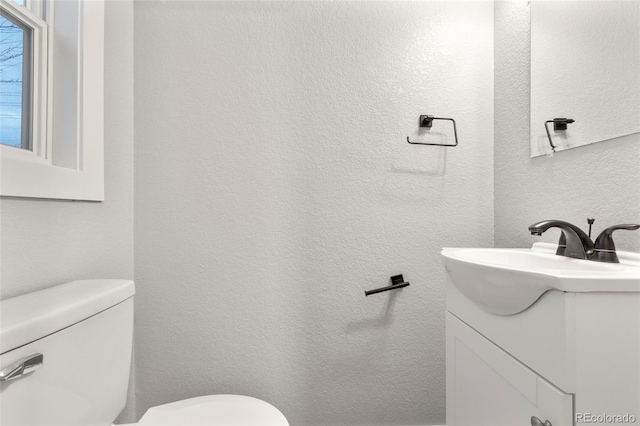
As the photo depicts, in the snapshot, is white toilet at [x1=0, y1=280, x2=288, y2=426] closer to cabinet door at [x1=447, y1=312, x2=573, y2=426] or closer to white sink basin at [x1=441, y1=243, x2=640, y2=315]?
cabinet door at [x1=447, y1=312, x2=573, y2=426]

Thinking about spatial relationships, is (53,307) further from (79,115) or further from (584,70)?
(584,70)

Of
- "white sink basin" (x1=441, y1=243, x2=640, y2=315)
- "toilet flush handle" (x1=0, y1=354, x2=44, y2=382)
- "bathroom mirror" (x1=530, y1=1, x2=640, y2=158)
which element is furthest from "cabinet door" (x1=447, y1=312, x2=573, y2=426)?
"toilet flush handle" (x1=0, y1=354, x2=44, y2=382)

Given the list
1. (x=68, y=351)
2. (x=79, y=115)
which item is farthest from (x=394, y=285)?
(x=79, y=115)

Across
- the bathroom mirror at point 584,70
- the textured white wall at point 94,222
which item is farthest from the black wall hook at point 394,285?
the textured white wall at point 94,222

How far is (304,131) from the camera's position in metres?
1.31

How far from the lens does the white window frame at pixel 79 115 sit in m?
0.91

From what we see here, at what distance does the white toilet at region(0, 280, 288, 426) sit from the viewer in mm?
573

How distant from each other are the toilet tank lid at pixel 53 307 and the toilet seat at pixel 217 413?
422mm

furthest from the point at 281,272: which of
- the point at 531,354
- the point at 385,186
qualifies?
the point at 531,354

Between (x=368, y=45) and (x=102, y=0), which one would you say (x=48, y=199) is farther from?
(x=368, y=45)

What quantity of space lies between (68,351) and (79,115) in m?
0.75

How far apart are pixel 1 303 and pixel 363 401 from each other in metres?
1.24

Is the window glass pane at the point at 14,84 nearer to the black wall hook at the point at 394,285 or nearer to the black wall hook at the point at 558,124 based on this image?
the black wall hook at the point at 394,285

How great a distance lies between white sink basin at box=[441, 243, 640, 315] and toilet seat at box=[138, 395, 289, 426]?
67 centimetres
